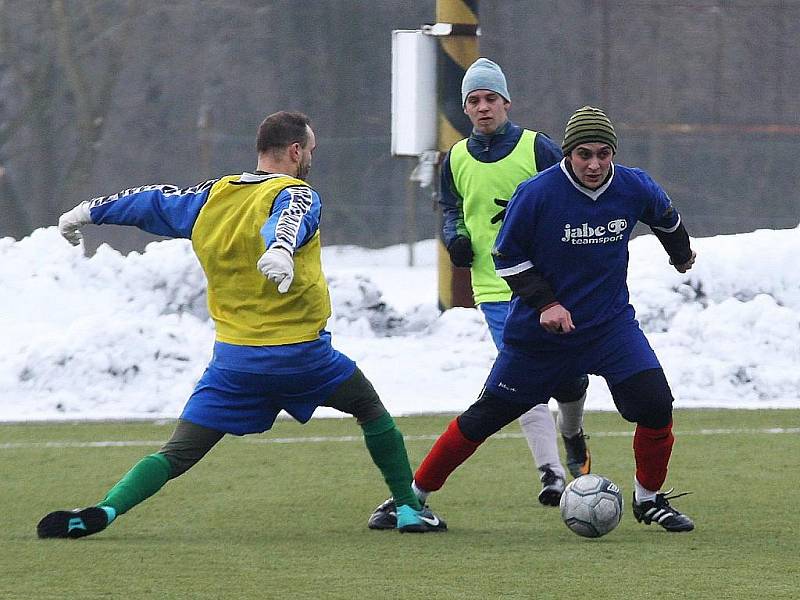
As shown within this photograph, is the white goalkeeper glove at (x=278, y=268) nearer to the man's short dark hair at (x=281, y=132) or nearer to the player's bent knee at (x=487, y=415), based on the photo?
the man's short dark hair at (x=281, y=132)

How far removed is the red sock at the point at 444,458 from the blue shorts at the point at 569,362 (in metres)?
0.25

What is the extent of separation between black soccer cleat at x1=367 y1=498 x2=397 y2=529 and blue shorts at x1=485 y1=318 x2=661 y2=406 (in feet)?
2.09

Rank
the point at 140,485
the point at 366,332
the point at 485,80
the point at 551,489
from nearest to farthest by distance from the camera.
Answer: the point at 140,485 → the point at 551,489 → the point at 485,80 → the point at 366,332

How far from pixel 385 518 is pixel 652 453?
1086 mm

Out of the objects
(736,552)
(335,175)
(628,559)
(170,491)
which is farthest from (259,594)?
(335,175)

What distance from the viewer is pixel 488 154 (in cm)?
761

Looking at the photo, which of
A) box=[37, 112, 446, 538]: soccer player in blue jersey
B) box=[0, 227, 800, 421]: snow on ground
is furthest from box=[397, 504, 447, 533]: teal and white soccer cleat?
box=[0, 227, 800, 421]: snow on ground

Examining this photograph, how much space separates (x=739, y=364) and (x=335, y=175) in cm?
853

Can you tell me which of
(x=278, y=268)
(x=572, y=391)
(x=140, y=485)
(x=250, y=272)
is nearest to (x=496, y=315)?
(x=572, y=391)

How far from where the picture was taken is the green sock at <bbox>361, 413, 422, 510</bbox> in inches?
264

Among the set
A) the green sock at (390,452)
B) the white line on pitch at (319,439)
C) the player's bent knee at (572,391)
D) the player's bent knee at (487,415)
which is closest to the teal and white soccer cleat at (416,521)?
the green sock at (390,452)

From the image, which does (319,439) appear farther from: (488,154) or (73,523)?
(73,523)

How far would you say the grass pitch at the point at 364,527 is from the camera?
5.75 meters

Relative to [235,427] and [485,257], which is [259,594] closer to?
[235,427]
